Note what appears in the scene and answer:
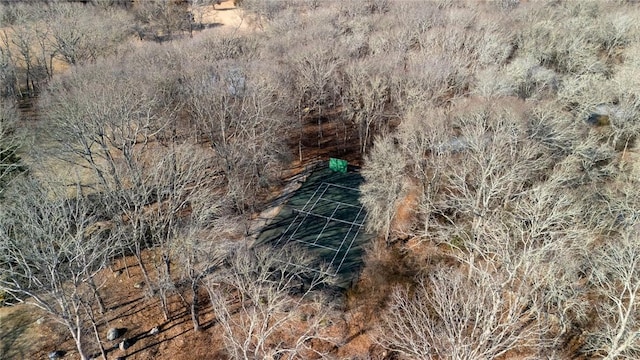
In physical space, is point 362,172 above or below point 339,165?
above

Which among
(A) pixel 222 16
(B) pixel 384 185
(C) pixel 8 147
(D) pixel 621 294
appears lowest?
(D) pixel 621 294

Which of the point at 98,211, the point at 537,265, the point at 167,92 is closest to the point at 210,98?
the point at 167,92

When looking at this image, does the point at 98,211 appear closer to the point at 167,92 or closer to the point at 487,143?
the point at 167,92

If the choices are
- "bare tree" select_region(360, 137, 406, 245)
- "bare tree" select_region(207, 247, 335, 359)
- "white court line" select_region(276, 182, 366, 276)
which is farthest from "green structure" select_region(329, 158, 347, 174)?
"bare tree" select_region(207, 247, 335, 359)

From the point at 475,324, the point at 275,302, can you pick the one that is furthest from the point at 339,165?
the point at 475,324

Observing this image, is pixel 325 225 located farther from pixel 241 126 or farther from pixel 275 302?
pixel 275 302

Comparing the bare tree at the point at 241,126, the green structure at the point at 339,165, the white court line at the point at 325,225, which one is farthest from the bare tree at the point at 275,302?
the green structure at the point at 339,165
